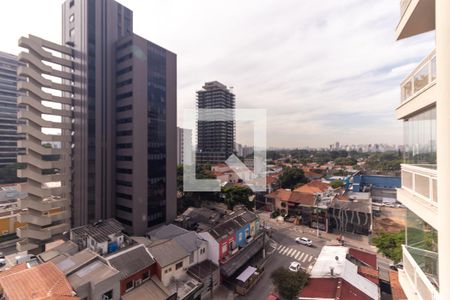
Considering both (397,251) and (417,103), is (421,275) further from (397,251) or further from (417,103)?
(397,251)

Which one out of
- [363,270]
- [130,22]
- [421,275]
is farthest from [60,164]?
[363,270]

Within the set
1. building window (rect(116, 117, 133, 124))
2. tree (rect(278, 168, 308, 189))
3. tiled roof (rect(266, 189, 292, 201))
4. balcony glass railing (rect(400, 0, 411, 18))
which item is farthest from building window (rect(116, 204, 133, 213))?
tree (rect(278, 168, 308, 189))

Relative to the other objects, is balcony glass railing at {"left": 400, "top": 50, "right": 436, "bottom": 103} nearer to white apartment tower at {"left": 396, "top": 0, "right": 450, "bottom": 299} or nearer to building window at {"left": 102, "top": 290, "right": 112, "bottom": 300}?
white apartment tower at {"left": 396, "top": 0, "right": 450, "bottom": 299}

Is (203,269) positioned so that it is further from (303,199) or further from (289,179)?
(289,179)

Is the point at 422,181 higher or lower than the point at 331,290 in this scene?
higher

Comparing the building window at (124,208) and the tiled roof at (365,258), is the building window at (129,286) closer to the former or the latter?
the building window at (124,208)

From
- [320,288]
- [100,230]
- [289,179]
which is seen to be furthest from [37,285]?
[289,179]
